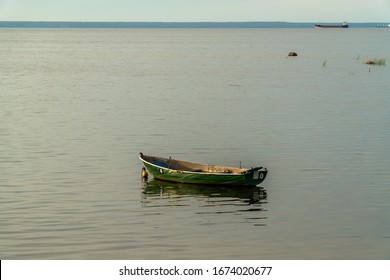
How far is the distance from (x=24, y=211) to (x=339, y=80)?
8700 centimetres

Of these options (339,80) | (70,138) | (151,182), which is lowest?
(151,182)

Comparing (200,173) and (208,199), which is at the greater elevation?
(200,173)

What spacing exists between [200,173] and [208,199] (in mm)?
2667

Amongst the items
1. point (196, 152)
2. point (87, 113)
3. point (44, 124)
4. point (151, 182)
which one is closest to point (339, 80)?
point (87, 113)

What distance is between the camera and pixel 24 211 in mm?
40750

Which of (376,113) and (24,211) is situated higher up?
(376,113)

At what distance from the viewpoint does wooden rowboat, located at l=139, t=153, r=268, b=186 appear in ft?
152

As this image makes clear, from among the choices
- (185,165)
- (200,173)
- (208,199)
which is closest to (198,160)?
(185,165)

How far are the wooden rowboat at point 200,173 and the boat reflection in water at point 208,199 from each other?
0.37m

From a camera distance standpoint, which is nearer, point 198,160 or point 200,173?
point 200,173

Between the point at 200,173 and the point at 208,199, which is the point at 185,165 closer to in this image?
the point at 200,173

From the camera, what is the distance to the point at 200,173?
153ft
